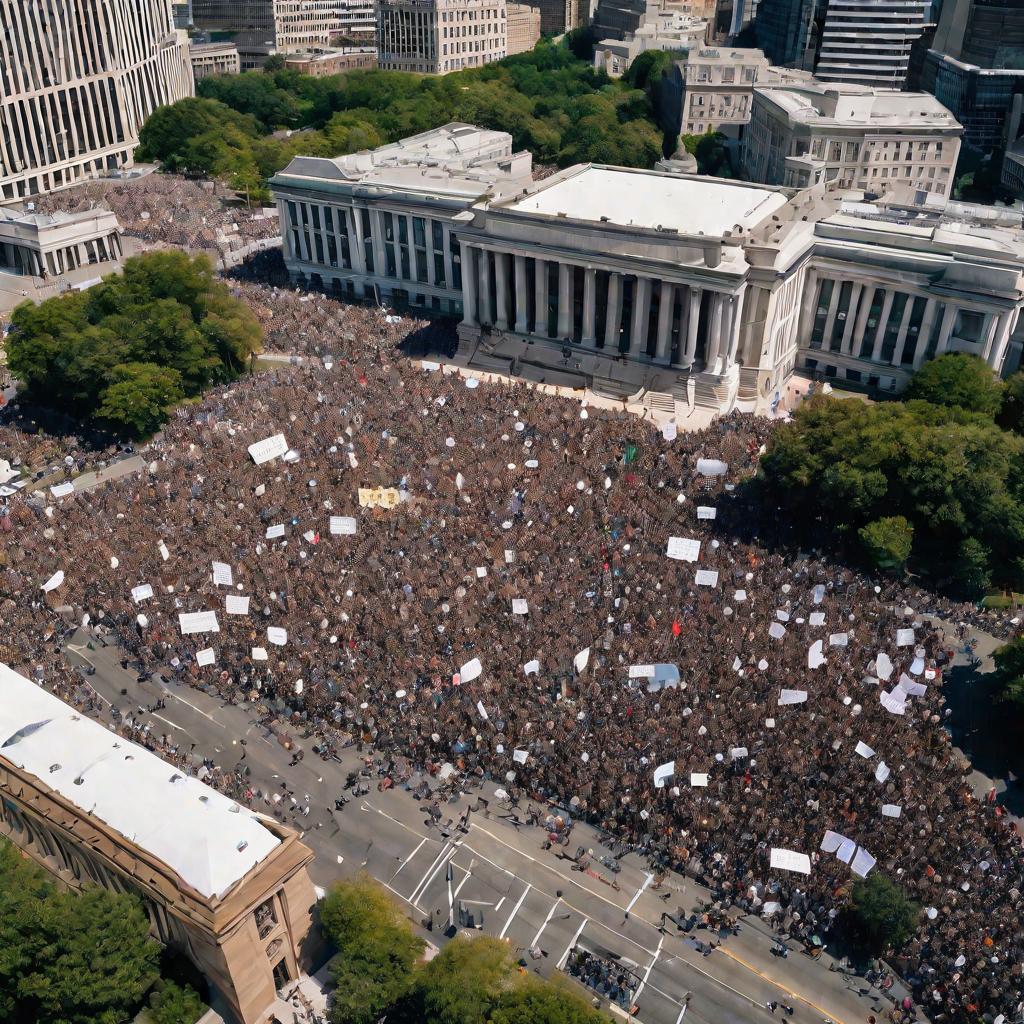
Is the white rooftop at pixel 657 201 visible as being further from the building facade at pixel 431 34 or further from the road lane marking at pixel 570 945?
the building facade at pixel 431 34

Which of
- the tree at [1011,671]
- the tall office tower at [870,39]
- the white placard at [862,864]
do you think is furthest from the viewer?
the tall office tower at [870,39]

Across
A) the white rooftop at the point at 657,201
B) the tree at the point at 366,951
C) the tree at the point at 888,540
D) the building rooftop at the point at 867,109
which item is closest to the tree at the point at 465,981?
the tree at the point at 366,951

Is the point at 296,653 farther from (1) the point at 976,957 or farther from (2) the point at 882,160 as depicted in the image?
(2) the point at 882,160

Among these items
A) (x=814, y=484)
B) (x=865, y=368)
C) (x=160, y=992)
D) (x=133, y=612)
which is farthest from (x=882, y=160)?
(x=160, y=992)

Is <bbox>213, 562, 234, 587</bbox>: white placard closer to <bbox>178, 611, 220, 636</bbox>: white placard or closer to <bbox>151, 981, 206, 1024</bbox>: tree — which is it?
<bbox>178, 611, 220, 636</bbox>: white placard

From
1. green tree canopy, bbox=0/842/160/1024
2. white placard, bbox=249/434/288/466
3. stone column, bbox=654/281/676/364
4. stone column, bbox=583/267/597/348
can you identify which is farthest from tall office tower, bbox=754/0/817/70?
green tree canopy, bbox=0/842/160/1024

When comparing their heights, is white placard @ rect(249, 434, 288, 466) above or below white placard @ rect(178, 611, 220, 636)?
above
